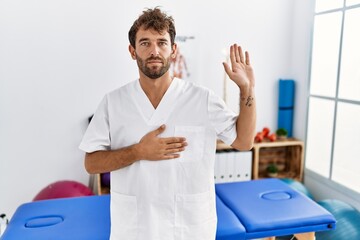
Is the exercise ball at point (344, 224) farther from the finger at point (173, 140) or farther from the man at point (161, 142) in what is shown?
the finger at point (173, 140)

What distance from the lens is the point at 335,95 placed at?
2.65m

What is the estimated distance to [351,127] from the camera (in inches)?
98.7

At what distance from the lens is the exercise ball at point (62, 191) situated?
2.40 m

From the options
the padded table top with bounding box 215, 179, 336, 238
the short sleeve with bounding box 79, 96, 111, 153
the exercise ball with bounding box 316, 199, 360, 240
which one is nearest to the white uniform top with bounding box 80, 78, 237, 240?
the short sleeve with bounding box 79, 96, 111, 153

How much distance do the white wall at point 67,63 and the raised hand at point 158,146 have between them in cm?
173

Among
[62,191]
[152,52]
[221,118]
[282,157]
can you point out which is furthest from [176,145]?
[282,157]

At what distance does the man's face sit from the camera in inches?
47.6

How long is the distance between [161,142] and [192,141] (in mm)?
127

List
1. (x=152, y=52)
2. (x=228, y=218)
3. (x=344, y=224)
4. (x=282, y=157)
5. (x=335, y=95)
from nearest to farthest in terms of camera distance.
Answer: (x=152, y=52) → (x=228, y=218) → (x=344, y=224) → (x=335, y=95) → (x=282, y=157)

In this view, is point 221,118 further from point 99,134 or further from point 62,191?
point 62,191

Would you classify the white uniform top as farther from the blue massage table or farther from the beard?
the blue massage table

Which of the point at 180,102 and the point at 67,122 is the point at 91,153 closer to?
the point at 180,102

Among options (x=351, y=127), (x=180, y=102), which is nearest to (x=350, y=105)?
(x=351, y=127)

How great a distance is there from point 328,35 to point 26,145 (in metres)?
2.58
